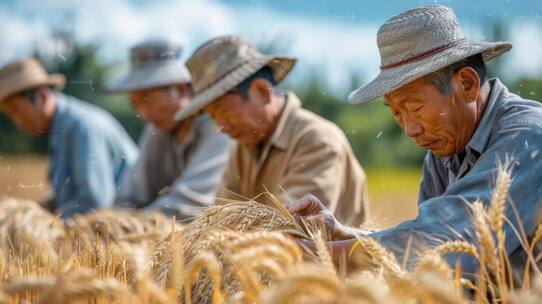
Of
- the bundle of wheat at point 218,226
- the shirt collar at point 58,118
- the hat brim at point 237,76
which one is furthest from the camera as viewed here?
the shirt collar at point 58,118

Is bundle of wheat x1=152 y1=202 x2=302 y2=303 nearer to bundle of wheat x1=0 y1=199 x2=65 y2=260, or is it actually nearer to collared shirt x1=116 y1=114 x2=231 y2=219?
bundle of wheat x1=0 y1=199 x2=65 y2=260

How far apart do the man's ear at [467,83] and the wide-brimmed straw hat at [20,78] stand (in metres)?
4.65

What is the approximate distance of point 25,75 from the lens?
7.09 metres

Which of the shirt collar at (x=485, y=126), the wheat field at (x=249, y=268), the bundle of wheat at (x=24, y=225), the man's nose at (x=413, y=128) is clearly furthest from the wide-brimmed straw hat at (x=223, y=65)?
the shirt collar at (x=485, y=126)

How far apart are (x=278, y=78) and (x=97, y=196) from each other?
2345 mm

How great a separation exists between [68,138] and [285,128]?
266cm

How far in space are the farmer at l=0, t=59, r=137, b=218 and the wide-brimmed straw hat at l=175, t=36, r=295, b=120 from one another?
2066 millimetres

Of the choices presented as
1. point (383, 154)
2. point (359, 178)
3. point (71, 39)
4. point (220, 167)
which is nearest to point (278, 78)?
point (359, 178)

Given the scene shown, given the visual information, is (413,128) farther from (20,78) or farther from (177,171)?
(20,78)

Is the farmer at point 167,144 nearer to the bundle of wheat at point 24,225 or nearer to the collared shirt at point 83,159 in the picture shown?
the collared shirt at point 83,159

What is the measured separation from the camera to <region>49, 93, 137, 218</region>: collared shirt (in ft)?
21.7

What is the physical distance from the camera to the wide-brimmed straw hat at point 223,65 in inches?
181

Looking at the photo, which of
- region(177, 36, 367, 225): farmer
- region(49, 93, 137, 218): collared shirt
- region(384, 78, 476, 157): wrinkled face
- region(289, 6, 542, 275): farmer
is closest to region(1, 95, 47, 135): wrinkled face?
region(49, 93, 137, 218): collared shirt

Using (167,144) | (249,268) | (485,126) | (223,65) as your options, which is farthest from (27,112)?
(249,268)
